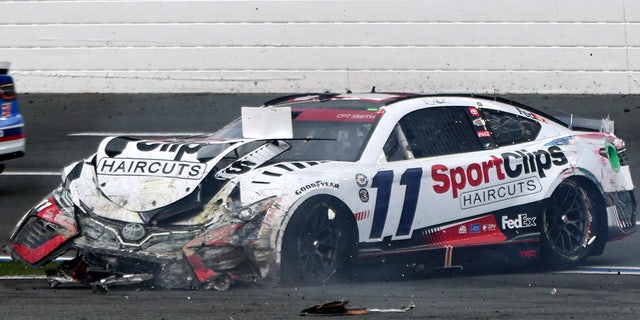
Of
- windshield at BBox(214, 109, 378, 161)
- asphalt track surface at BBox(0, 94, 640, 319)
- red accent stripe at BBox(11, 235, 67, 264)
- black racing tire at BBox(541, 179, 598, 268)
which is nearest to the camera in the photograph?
asphalt track surface at BBox(0, 94, 640, 319)

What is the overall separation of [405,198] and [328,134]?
0.69 m

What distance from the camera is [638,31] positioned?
61.5ft

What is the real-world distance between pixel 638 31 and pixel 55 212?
12452 millimetres

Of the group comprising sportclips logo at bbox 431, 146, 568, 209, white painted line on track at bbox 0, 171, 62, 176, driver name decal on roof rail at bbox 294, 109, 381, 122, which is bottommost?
sportclips logo at bbox 431, 146, 568, 209

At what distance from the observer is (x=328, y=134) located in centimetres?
861

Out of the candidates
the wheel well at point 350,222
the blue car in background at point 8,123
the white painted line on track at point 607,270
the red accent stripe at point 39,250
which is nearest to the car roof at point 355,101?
the wheel well at point 350,222

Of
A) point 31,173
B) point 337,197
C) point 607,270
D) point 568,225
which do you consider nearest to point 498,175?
point 568,225

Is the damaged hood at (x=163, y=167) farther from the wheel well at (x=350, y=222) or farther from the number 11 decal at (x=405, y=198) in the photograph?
the number 11 decal at (x=405, y=198)

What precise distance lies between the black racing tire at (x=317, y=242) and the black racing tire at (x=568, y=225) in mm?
1736

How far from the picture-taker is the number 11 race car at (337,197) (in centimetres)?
769

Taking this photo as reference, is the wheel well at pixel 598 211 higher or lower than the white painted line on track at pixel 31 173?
lower

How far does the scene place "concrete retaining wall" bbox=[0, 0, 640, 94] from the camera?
18875 millimetres

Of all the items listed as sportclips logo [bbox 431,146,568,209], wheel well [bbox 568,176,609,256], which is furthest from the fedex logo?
wheel well [bbox 568,176,609,256]

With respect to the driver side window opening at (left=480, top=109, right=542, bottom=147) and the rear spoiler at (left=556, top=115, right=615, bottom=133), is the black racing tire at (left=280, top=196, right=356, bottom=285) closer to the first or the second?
the driver side window opening at (left=480, top=109, right=542, bottom=147)
